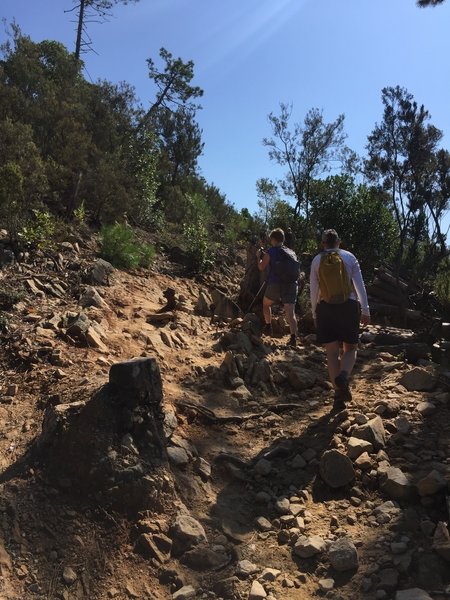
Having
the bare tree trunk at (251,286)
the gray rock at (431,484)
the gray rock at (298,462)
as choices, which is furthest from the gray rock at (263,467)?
the bare tree trunk at (251,286)

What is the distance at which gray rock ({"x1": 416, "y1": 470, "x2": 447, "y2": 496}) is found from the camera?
312cm

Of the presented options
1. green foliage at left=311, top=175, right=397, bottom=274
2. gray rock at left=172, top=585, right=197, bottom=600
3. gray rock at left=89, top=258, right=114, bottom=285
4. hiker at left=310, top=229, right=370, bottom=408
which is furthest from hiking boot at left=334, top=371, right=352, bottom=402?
green foliage at left=311, top=175, right=397, bottom=274

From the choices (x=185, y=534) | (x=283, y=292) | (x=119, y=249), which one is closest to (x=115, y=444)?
(x=185, y=534)

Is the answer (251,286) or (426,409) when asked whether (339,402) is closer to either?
(426,409)

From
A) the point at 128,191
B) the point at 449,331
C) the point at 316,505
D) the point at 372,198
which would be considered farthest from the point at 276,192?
the point at 316,505

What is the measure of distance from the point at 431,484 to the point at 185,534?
1.48 m

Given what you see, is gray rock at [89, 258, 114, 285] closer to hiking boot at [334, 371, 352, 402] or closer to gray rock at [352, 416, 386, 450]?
hiking boot at [334, 371, 352, 402]

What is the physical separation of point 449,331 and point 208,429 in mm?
4050

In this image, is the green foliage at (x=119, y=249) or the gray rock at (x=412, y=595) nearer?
the gray rock at (x=412, y=595)

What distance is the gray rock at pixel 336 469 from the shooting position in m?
3.44

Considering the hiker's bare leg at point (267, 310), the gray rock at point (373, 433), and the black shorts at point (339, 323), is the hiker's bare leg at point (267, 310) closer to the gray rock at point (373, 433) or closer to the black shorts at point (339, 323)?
the black shorts at point (339, 323)

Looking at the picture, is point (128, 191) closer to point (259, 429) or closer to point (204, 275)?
point (204, 275)

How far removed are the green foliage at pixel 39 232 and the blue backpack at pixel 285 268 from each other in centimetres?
322

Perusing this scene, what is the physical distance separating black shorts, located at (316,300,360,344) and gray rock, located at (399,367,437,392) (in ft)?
2.57
